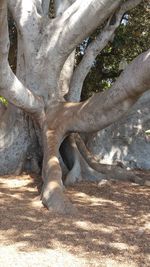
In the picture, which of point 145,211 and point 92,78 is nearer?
point 145,211

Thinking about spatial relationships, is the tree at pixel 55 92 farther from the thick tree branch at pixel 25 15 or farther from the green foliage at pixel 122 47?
the green foliage at pixel 122 47

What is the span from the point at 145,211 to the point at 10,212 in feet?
5.96

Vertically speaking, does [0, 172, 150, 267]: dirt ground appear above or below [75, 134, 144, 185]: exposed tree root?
below

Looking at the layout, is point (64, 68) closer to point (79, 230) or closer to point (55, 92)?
point (55, 92)

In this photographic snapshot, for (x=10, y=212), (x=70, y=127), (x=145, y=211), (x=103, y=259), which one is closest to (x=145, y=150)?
(x=70, y=127)

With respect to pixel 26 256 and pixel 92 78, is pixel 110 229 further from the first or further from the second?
pixel 92 78

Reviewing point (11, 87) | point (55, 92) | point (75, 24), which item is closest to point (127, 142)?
point (55, 92)

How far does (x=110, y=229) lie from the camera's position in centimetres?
521

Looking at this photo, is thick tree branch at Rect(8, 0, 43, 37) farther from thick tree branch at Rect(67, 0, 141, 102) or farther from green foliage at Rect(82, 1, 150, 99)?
green foliage at Rect(82, 1, 150, 99)

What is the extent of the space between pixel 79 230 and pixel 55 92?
3775mm

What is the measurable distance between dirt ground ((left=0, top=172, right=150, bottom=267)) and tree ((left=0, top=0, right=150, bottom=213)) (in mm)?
466

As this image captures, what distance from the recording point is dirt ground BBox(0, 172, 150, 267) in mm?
4242

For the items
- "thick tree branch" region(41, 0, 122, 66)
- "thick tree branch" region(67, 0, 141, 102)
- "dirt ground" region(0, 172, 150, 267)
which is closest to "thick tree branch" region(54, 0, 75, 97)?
"thick tree branch" region(67, 0, 141, 102)

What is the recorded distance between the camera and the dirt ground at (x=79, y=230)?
13.9 feet
